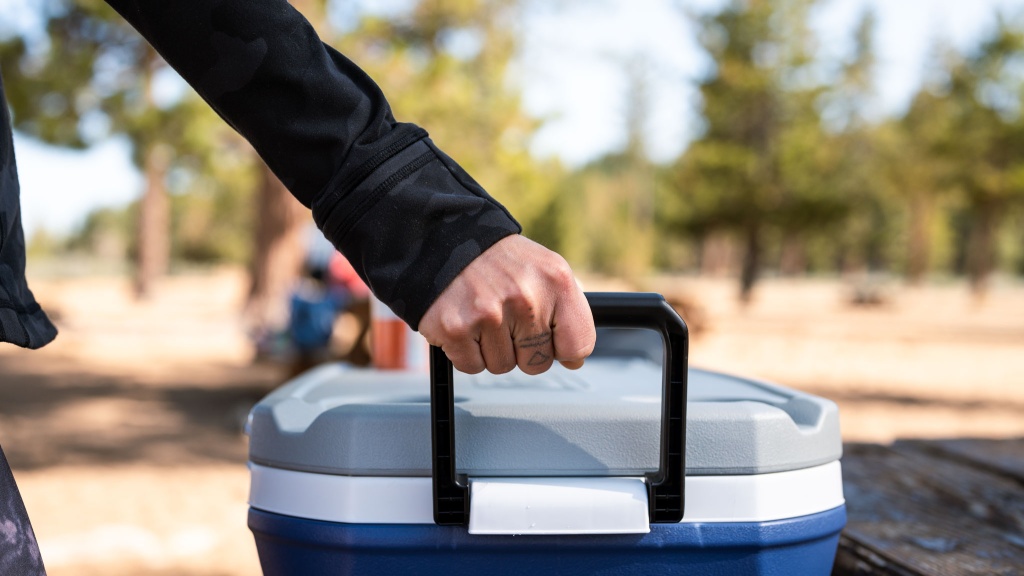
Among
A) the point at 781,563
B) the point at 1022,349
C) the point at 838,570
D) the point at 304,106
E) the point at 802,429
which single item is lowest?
the point at 1022,349

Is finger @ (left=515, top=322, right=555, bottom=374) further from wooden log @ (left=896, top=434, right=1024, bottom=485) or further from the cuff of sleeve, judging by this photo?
wooden log @ (left=896, top=434, right=1024, bottom=485)

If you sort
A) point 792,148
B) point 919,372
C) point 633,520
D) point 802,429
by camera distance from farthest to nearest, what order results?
point 792,148, point 919,372, point 802,429, point 633,520

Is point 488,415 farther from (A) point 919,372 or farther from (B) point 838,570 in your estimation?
(A) point 919,372

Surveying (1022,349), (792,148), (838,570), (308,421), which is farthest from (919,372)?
(792,148)

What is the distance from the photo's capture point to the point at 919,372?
30.6ft

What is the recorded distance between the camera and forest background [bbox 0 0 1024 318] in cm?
1123

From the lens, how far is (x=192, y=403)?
20.9 feet

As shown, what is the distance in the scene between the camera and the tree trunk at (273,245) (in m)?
9.33

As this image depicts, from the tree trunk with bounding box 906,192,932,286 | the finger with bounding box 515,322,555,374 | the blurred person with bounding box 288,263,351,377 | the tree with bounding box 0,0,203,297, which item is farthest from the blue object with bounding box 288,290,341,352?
the tree trunk with bounding box 906,192,932,286

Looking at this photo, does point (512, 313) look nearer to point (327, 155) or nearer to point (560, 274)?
point (560, 274)

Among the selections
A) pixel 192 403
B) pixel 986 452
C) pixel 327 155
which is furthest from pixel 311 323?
pixel 327 155

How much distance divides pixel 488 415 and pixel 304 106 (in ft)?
1.17

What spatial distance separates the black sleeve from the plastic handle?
0.11 metres

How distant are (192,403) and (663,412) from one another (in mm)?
6144
